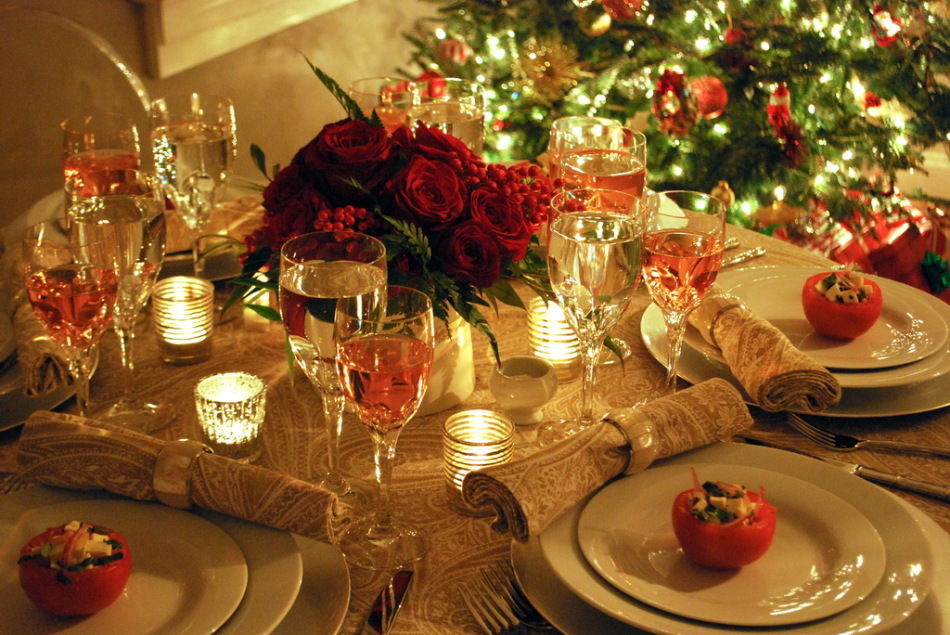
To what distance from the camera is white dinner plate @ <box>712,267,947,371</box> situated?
1.24 m

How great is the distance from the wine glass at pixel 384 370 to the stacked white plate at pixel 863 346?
18.6 inches

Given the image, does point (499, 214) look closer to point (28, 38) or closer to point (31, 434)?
point (31, 434)

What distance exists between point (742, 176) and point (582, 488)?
2268 mm

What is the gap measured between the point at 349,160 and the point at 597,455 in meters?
0.43

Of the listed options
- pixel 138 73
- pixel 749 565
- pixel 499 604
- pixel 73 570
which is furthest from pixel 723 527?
pixel 138 73

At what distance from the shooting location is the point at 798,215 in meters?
3.12

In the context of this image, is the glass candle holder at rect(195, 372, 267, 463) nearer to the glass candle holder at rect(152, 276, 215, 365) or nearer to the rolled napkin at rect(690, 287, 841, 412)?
the glass candle holder at rect(152, 276, 215, 365)

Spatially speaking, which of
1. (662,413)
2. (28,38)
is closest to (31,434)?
(662,413)

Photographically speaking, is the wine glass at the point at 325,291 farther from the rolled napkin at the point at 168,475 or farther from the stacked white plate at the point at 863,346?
the stacked white plate at the point at 863,346

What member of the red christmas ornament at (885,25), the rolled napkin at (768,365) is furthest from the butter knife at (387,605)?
the red christmas ornament at (885,25)

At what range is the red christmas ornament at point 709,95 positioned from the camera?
2.65m

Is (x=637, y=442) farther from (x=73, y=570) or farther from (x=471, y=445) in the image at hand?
(x=73, y=570)

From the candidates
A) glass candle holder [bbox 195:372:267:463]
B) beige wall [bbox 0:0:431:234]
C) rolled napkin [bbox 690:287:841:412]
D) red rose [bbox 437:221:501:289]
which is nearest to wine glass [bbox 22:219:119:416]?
glass candle holder [bbox 195:372:267:463]

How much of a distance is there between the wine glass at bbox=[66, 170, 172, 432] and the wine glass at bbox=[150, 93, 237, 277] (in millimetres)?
156
